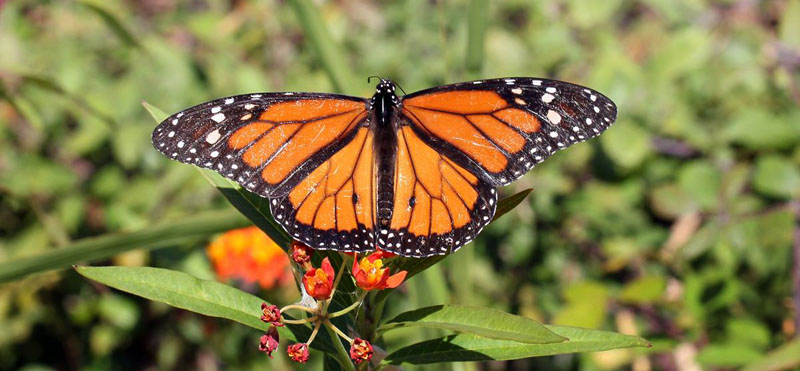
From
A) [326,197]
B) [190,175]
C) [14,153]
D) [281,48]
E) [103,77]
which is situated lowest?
[326,197]

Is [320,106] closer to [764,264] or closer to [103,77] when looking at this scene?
[764,264]

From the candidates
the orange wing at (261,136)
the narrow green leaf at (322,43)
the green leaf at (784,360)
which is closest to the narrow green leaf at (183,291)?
the orange wing at (261,136)

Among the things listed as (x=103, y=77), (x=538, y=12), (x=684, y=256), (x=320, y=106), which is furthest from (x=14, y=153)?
(x=684, y=256)

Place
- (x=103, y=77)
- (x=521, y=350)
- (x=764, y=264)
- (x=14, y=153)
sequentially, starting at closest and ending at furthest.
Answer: (x=521, y=350) < (x=764, y=264) < (x=14, y=153) < (x=103, y=77)

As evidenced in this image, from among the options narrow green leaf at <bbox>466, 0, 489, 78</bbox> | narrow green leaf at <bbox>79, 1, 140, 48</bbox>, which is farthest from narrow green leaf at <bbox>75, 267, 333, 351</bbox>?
narrow green leaf at <bbox>79, 1, 140, 48</bbox>

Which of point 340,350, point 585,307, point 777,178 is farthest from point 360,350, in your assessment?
point 777,178

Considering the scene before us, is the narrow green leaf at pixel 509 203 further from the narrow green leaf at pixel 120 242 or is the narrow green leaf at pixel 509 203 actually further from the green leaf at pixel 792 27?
the green leaf at pixel 792 27
